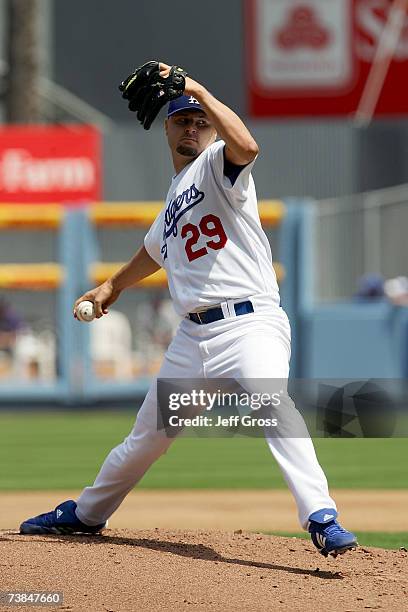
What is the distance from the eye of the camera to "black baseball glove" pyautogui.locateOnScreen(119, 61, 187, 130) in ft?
16.5

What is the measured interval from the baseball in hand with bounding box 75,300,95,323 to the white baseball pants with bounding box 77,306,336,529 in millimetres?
489

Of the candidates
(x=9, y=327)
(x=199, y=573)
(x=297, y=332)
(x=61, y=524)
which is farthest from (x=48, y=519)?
(x=9, y=327)

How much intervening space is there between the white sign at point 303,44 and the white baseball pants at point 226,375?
20059mm

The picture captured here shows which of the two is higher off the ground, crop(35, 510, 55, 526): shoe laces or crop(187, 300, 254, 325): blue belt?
crop(187, 300, 254, 325): blue belt

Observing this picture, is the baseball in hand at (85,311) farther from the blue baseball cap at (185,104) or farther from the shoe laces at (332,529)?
the shoe laces at (332,529)

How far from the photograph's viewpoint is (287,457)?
5094 millimetres

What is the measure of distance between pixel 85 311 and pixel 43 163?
12858 millimetres

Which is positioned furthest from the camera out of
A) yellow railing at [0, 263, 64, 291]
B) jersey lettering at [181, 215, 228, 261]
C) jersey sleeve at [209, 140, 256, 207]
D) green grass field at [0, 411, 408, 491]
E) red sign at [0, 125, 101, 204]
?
red sign at [0, 125, 101, 204]

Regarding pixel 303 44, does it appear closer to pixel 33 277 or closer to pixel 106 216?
pixel 106 216

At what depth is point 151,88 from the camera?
5145mm

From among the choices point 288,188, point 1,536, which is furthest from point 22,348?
point 1,536

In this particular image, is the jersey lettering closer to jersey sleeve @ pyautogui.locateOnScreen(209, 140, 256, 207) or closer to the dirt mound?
jersey sleeve @ pyautogui.locateOnScreen(209, 140, 256, 207)

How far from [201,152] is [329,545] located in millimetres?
1680

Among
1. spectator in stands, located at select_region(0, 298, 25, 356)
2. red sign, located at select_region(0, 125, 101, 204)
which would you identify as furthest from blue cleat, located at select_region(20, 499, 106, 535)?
red sign, located at select_region(0, 125, 101, 204)
